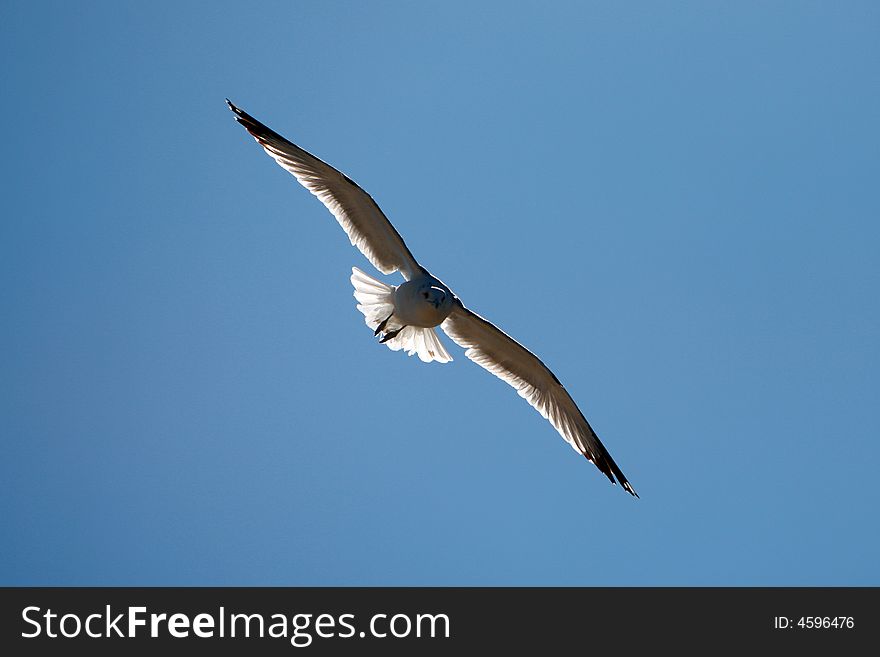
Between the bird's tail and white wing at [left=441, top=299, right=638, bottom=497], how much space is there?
0.38 metres

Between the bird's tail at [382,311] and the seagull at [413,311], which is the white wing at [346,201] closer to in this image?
the seagull at [413,311]

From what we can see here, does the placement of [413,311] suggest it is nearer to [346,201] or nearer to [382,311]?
[382,311]

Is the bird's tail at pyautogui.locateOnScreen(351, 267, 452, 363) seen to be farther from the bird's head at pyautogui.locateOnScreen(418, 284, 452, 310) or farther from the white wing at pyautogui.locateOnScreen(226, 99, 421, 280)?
the bird's head at pyautogui.locateOnScreen(418, 284, 452, 310)

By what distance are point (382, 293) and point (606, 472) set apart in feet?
8.70

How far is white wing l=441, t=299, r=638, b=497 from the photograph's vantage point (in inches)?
383

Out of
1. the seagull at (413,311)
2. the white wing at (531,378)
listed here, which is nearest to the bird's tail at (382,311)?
the seagull at (413,311)

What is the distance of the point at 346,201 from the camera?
30.2 ft

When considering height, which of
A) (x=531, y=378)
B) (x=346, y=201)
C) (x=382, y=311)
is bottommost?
(x=531, y=378)

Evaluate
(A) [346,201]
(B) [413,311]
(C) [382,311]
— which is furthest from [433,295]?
(A) [346,201]

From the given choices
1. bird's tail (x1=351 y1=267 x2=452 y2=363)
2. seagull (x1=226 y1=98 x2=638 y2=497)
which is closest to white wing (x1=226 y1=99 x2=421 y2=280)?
seagull (x1=226 y1=98 x2=638 y2=497)

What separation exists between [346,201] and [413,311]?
43.0 inches

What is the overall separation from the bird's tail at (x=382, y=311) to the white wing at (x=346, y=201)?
191mm
